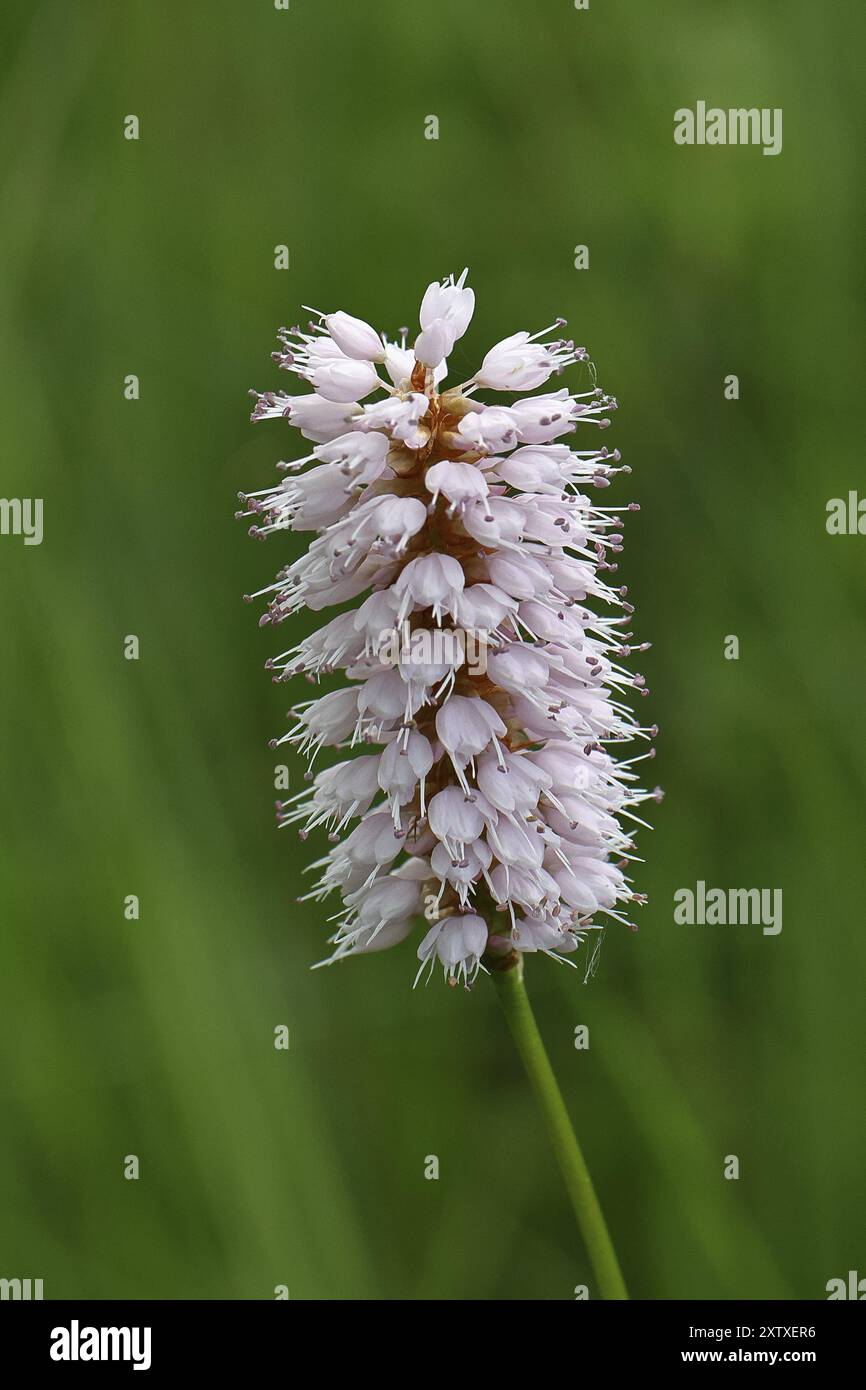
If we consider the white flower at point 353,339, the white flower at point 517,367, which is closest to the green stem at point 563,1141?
the white flower at point 517,367

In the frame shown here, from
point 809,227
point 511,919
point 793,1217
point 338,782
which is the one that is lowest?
point 793,1217

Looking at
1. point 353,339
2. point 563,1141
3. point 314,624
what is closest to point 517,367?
point 353,339

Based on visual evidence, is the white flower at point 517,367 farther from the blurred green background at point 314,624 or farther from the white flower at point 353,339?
the blurred green background at point 314,624

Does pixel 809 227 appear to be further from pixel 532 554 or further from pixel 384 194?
pixel 532 554

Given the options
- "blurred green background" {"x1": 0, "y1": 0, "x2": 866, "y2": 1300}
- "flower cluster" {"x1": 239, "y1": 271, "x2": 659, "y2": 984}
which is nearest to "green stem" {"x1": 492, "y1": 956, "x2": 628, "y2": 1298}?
"flower cluster" {"x1": 239, "y1": 271, "x2": 659, "y2": 984}

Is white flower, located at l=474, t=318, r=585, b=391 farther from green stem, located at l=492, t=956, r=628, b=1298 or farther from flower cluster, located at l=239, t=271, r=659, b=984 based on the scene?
green stem, located at l=492, t=956, r=628, b=1298

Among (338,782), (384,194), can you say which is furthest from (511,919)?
(384,194)

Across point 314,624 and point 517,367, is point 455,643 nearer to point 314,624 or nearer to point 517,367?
point 517,367
